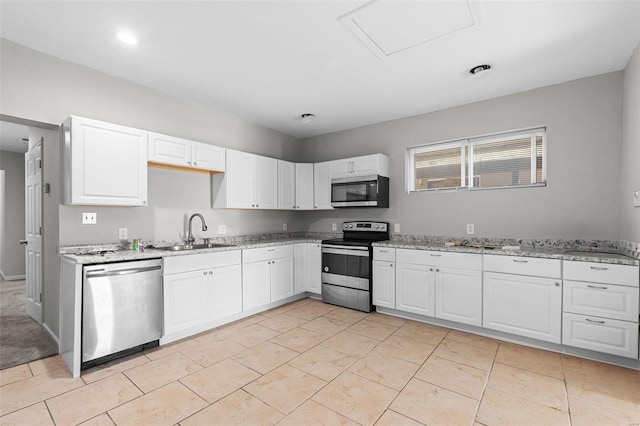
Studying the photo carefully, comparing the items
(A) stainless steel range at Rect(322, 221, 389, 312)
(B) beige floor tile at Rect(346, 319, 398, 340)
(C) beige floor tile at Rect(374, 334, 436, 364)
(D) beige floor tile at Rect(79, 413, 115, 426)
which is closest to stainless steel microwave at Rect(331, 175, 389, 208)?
(A) stainless steel range at Rect(322, 221, 389, 312)

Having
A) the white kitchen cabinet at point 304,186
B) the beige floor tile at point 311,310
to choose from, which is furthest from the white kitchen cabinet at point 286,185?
the beige floor tile at point 311,310

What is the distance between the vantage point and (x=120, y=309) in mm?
2670

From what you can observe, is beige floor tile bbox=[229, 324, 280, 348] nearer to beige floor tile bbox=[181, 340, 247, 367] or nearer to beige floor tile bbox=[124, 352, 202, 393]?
beige floor tile bbox=[181, 340, 247, 367]

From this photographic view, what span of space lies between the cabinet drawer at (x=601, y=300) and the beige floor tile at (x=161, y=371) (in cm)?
331

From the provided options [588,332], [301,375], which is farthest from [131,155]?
[588,332]

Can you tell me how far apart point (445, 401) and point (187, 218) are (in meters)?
3.28

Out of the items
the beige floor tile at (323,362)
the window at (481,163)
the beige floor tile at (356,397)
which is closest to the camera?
the beige floor tile at (356,397)

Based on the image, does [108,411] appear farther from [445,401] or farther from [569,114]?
[569,114]

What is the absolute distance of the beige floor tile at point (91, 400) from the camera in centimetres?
195

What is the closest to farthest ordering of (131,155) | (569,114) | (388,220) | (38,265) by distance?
(131,155) < (569,114) < (38,265) < (388,220)

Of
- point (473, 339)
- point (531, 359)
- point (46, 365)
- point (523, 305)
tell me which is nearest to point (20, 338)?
point (46, 365)

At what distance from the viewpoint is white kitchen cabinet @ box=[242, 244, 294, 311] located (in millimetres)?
3812

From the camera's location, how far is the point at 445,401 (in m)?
2.09

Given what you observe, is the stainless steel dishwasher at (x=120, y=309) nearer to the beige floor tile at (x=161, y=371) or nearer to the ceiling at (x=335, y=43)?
the beige floor tile at (x=161, y=371)
